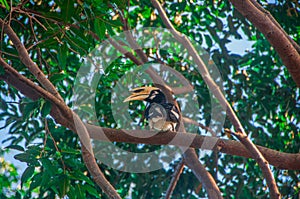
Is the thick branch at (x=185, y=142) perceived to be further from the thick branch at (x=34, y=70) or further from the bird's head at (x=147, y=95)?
the bird's head at (x=147, y=95)

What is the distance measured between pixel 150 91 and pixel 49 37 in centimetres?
138

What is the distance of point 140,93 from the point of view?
14.6 feet

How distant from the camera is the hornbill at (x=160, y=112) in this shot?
4.00 metres

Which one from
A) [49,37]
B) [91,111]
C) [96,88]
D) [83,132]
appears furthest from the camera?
[96,88]

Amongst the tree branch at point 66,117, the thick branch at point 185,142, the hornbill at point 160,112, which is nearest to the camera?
the tree branch at point 66,117

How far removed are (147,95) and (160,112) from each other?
0.39 m

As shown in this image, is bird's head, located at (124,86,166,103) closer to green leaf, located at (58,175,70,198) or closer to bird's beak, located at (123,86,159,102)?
bird's beak, located at (123,86,159,102)

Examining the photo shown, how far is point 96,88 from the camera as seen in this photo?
4340 millimetres

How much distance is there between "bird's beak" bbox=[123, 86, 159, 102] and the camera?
14.4 ft

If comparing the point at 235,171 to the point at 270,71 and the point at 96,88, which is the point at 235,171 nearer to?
the point at 270,71

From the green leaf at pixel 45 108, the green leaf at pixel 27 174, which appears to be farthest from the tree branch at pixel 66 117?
the green leaf at pixel 27 174

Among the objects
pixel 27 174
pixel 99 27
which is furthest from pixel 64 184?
pixel 99 27

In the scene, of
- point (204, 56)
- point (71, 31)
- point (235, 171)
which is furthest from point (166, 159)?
point (71, 31)

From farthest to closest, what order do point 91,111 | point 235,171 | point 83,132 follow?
1. point 235,171
2. point 91,111
3. point 83,132
